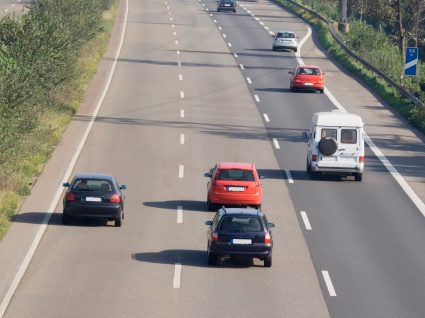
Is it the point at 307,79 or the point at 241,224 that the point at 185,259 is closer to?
the point at 241,224

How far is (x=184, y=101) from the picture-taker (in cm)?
6091

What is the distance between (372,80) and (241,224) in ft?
133

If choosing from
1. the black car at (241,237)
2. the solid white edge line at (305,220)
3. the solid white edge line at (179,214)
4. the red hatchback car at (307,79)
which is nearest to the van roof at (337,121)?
the solid white edge line at (305,220)

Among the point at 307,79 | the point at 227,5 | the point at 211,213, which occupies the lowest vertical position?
the point at 227,5

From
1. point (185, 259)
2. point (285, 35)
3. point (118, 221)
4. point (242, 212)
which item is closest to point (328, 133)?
point (118, 221)

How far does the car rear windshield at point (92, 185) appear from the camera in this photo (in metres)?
33.0

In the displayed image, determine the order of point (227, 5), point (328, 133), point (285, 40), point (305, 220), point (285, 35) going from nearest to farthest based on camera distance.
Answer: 1. point (305, 220)
2. point (328, 133)
3. point (285, 40)
4. point (285, 35)
5. point (227, 5)

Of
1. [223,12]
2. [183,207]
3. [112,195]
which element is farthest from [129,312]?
[223,12]

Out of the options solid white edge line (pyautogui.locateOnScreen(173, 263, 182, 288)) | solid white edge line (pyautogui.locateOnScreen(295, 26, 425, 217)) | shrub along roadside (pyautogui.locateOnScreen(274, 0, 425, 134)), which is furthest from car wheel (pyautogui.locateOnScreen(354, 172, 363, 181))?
solid white edge line (pyautogui.locateOnScreen(173, 263, 182, 288))

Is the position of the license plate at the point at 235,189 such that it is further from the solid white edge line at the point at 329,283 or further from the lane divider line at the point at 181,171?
the solid white edge line at the point at 329,283

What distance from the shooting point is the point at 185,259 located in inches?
1160

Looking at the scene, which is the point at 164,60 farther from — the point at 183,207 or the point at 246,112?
the point at 183,207

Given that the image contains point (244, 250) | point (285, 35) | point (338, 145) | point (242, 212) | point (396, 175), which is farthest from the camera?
point (285, 35)

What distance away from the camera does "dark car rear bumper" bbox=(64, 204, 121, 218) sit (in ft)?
107
